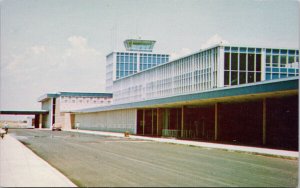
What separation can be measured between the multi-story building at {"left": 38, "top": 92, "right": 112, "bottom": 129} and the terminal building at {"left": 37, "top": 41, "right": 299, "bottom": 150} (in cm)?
2115

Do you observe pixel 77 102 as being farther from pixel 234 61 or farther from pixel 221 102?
→ pixel 221 102

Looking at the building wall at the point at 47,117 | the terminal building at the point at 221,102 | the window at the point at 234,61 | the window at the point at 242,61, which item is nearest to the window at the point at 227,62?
the terminal building at the point at 221,102

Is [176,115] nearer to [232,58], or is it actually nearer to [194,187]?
[232,58]

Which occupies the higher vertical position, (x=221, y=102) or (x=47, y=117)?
(x=221, y=102)

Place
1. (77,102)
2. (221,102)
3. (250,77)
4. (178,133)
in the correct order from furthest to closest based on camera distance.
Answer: (77,102), (250,77), (178,133), (221,102)

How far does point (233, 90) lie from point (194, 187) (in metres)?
19.3

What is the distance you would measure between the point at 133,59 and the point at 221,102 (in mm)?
63921

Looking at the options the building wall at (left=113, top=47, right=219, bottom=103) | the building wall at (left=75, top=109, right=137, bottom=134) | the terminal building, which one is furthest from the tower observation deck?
the terminal building

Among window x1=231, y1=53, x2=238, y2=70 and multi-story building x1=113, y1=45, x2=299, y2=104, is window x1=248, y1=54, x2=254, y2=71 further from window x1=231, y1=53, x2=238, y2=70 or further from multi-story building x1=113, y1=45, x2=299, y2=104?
window x1=231, y1=53, x2=238, y2=70

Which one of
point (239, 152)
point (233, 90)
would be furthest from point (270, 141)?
point (239, 152)

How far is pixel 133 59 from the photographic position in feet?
333

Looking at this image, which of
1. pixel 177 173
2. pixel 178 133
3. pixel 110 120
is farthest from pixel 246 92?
pixel 110 120

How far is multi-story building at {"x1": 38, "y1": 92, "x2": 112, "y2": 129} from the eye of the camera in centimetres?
9614

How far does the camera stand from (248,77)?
52094mm
